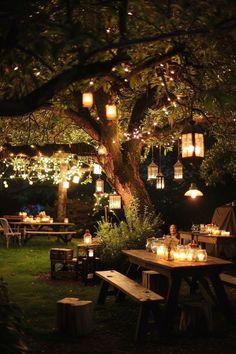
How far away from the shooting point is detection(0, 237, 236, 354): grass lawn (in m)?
5.38

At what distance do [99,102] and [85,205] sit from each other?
35.2 ft

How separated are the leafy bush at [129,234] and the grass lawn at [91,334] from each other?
964 millimetres

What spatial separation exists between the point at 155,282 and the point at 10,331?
14.1 feet

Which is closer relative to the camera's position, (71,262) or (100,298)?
(100,298)

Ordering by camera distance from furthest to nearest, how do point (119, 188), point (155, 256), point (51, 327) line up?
point (119, 188)
point (155, 256)
point (51, 327)

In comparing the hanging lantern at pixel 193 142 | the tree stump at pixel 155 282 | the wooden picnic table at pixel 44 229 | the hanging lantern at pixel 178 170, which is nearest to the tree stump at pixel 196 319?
the tree stump at pixel 155 282

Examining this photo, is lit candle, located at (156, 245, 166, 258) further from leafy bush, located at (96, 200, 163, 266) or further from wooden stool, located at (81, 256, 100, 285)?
leafy bush, located at (96, 200, 163, 266)

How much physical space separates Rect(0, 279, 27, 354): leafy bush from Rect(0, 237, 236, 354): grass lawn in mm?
242

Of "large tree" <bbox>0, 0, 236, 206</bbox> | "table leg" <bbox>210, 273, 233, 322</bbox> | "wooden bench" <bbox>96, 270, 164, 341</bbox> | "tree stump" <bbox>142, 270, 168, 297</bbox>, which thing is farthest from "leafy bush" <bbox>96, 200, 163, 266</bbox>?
"table leg" <bbox>210, 273, 233, 322</bbox>

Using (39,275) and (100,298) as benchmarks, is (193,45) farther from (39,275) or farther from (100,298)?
(39,275)

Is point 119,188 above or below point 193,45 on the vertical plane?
below

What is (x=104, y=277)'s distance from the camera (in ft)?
23.7

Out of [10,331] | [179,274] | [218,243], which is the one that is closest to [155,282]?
[179,274]

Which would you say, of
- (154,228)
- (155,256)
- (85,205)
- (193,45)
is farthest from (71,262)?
(85,205)
